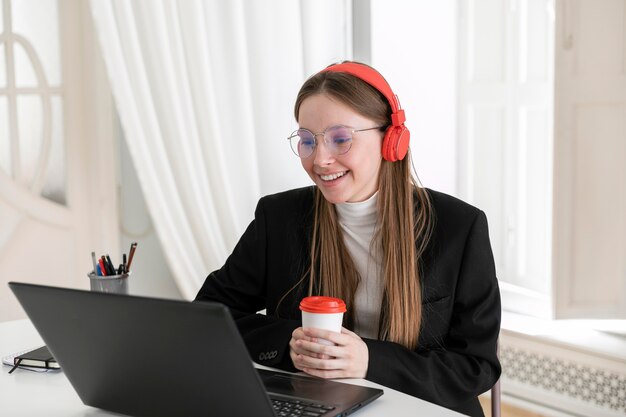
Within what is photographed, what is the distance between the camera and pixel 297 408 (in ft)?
4.18

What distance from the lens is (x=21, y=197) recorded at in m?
3.18

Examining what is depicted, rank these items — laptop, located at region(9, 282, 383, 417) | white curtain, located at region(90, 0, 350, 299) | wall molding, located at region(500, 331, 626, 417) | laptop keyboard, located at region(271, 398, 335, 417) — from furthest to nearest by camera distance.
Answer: white curtain, located at region(90, 0, 350, 299), wall molding, located at region(500, 331, 626, 417), laptop keyboard, located at region(271, 398, 335, 417), laptop, located at region(9, 282, 383, 417)

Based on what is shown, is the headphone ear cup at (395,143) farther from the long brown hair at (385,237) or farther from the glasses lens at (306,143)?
the glasses lens at (306,143)

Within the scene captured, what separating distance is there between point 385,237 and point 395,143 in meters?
0.20

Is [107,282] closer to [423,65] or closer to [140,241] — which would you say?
[140,241]

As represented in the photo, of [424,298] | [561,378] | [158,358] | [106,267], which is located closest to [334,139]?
[424,298]

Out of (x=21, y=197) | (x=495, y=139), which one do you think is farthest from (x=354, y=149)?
(x=21, y=197)

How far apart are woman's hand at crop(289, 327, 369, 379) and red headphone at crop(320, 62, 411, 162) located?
0.44m

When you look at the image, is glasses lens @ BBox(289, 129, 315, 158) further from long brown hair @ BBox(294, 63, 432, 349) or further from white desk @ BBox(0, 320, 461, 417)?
white desk @ BBox(0, 320, 461, 417)

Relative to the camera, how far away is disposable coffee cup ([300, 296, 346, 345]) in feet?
4.58

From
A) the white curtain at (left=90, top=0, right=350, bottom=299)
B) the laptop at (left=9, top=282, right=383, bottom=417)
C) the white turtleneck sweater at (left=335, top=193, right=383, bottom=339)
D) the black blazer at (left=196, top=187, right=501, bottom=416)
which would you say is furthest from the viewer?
the white curtain at (left=90, top=0, right=350, bottom=299)

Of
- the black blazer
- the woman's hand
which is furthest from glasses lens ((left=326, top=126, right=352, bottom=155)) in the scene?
the woman's hand

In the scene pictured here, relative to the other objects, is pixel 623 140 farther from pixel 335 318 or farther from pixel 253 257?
pixel 335 318

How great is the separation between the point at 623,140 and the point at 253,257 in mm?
1371
